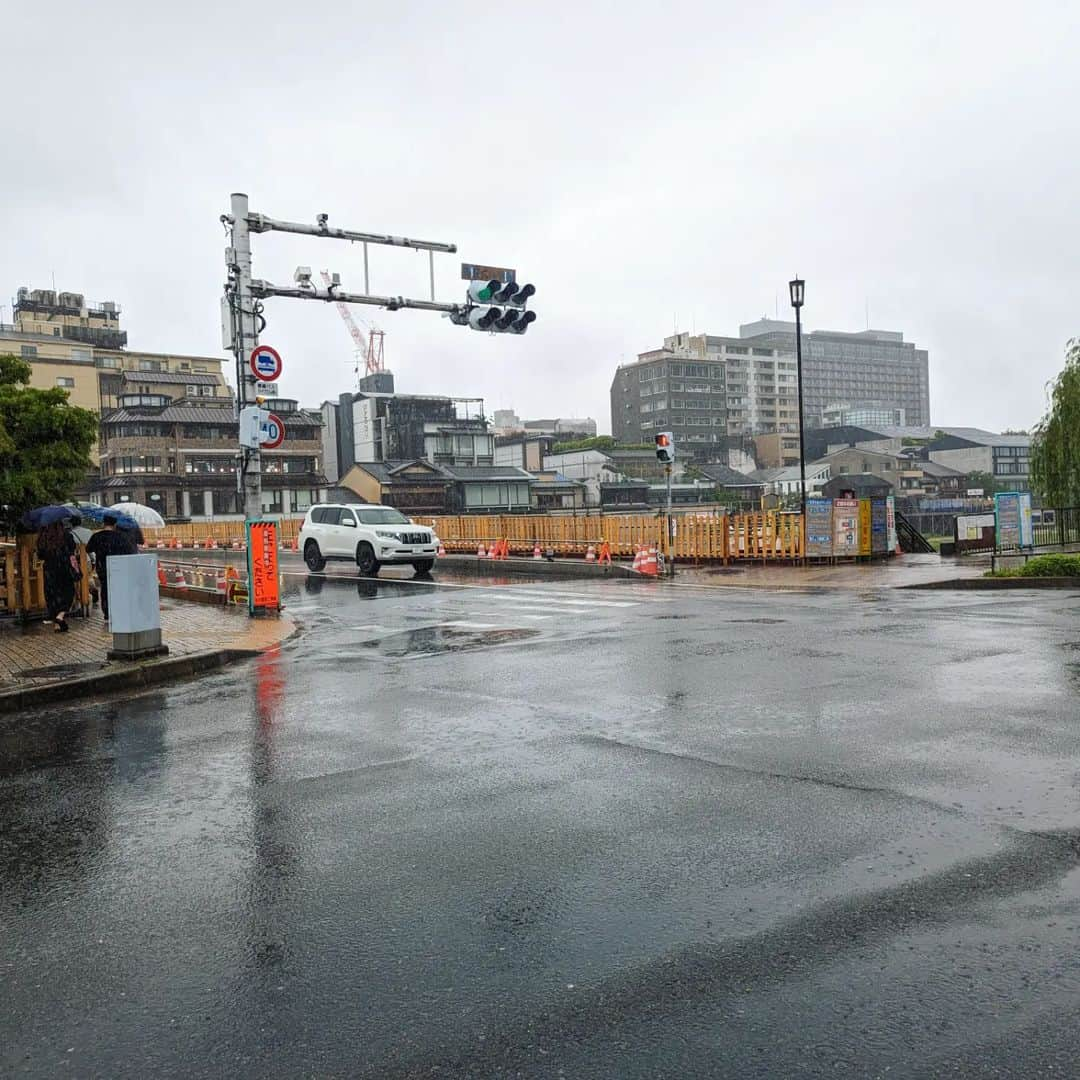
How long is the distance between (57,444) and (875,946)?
54.1ft

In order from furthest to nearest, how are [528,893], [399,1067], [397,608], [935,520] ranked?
1. [935,520]
2. [397,608]
3. [528,893]
4. [399,1067]

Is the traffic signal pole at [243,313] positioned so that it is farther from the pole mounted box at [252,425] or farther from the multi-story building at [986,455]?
the multi-story building at [986,455]

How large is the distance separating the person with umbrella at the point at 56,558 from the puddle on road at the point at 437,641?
16.5 feet

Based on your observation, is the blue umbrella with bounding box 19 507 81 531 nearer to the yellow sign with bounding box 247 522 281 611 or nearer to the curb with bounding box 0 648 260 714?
the yellow sign with bounding box 247 522 281 611

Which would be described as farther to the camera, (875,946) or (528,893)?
(528,893)

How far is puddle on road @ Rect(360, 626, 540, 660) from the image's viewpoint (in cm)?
1240

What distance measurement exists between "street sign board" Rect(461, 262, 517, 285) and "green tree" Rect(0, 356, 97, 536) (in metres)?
7.39

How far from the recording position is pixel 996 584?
19406 mm

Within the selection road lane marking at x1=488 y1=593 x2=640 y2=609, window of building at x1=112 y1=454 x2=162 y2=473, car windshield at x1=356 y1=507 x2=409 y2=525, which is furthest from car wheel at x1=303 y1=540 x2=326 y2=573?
window of building at x1=112 y1=454 x2=162 y2=473

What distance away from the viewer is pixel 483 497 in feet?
233

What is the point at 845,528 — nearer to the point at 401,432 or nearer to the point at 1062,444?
the point at 1062,444

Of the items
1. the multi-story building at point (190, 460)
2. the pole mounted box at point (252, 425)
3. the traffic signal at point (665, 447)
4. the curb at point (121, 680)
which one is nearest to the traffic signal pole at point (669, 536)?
the traffic signal at point (665, 447)

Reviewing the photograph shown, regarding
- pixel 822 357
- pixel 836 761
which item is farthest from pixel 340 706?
pixel 822 357

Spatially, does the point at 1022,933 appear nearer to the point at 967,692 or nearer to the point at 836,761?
the point at 836,761
